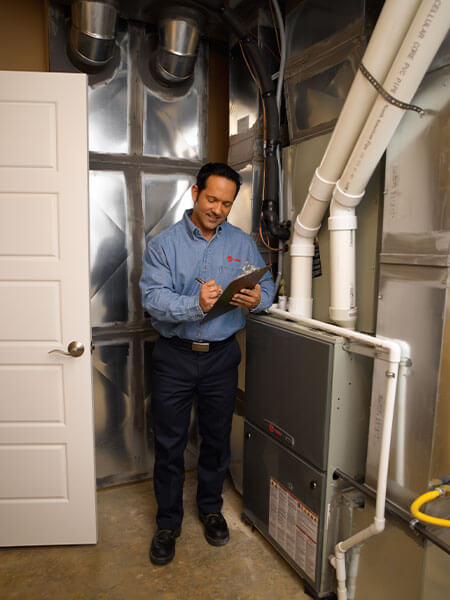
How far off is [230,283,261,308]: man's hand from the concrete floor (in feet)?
3.76

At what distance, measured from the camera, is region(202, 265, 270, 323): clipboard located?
165cm

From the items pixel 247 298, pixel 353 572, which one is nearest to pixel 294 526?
pixel 353 572

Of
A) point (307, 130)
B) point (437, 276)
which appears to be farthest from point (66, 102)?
point (437, 276)

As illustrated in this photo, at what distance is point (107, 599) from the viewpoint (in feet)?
5.82

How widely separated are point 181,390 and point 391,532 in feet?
3.18

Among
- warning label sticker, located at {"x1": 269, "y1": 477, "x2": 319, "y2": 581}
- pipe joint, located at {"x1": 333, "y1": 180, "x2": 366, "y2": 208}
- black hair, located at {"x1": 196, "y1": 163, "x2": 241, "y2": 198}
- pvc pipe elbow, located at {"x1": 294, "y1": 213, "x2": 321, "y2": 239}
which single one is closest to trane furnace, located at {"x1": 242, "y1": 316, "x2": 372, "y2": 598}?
→ warning label sticker, located at {"x1": 269, "y1": 477, "x2": 319, "y2": 581}

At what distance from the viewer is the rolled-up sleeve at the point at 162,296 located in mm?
1779

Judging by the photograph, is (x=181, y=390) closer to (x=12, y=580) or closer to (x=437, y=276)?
(x=12, y=580)

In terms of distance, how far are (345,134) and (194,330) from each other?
98 centimetres

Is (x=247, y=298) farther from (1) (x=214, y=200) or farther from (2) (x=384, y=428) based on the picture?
(2) (x=384, y=428)

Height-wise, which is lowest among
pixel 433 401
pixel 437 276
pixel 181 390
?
pixel 181 390

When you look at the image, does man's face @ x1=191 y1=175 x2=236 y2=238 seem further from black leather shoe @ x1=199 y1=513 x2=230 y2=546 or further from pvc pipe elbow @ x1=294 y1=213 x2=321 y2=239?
black leather shoe @ x1=199 y1=513 x2=230 y2=546

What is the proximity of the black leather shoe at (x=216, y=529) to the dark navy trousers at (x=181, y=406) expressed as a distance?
0.47ft

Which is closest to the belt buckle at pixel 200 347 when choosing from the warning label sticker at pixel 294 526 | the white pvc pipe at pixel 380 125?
the white pvc pipe at pixel 380 125
